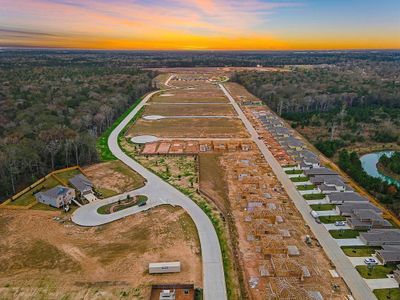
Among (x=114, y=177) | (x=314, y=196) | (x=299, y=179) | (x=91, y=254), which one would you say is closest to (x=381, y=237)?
(x=314, y=196)

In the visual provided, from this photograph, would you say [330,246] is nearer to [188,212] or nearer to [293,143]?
[188,212]

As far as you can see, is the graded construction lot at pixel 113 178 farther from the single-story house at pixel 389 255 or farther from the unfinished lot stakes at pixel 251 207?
the single-story house at pixel 389 255

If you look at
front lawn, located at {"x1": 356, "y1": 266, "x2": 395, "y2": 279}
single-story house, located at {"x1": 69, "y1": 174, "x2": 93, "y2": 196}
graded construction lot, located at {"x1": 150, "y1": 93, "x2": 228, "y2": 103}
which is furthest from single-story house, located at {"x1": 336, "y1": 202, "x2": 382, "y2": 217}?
graded construction lot, located at {"x1": 150, "y1": 93, "x2": 228, "y2": 103}

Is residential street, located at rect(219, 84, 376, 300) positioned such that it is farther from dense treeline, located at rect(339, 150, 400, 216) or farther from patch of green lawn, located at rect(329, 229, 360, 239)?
dense treeline, located at rect(339, 150, 400, 216)

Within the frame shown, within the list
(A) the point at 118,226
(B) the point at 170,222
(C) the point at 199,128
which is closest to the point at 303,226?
(B) the point at 170,222

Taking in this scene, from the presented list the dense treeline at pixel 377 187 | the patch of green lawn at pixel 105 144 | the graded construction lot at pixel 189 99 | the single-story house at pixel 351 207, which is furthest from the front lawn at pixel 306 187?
the graded construction lot at pixel 189 99

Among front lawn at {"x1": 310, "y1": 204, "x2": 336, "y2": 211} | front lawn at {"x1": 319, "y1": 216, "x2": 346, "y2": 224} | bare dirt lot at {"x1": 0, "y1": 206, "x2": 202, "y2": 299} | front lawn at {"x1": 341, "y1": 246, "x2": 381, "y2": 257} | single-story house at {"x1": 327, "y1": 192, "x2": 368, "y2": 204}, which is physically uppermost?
single-story house at {"x1": 327, "y1": 192, "x2": 368, "y2": 204}
